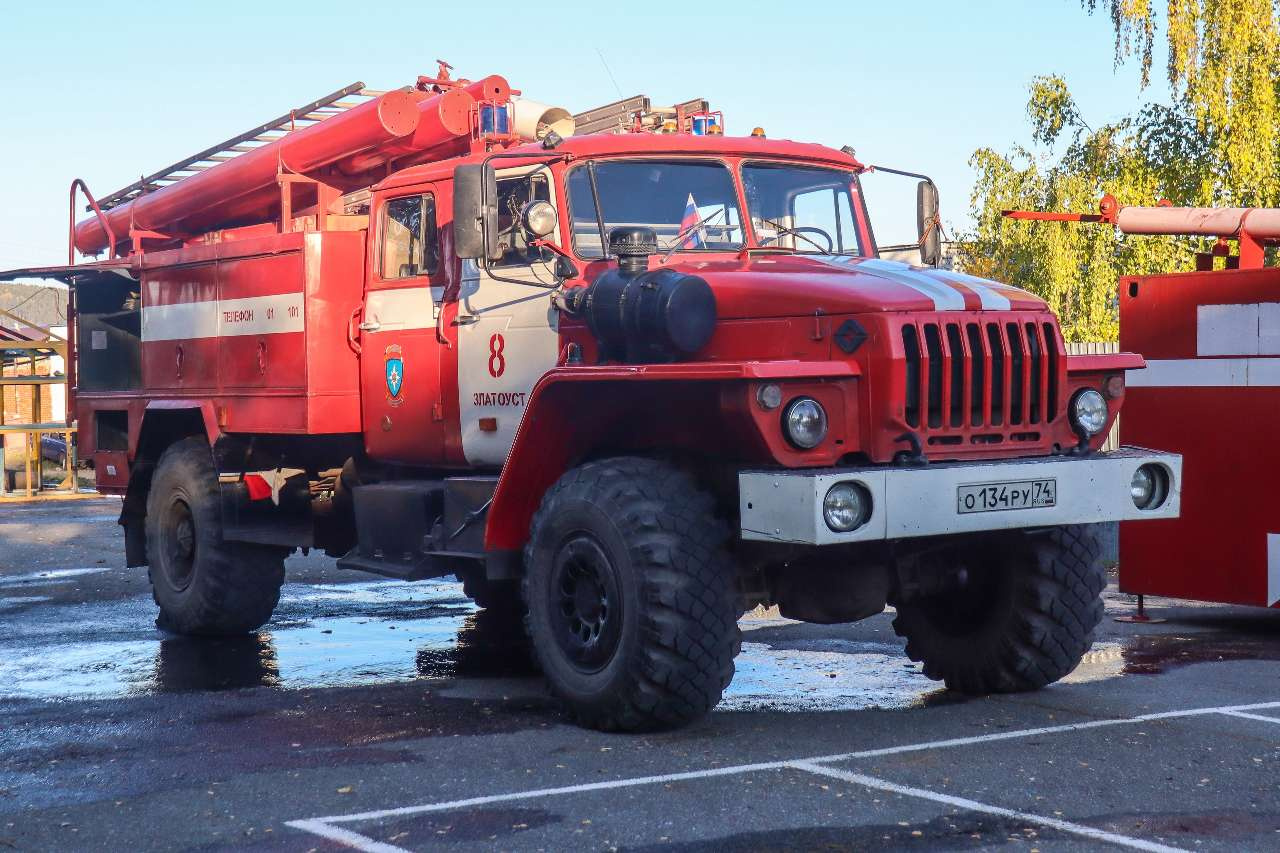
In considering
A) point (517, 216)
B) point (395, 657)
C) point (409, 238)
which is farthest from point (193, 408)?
point (517, 216)

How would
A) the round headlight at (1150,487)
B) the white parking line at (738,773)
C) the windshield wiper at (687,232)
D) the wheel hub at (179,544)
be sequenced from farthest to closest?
the wheel hub at (179,544) → the windshield wiper at (687,232) → the round headlight at (1150,487) → the white parking line at (738,773)

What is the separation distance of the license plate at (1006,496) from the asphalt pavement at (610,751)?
38.2 inches

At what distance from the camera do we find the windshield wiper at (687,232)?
25.8 ft

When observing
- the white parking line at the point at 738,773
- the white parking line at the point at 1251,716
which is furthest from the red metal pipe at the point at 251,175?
the white parking line at the point at 1251,716

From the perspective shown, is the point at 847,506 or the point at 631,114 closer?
the point at 847,506

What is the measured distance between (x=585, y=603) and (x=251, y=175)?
4.90 metres

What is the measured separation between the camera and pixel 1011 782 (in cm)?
598

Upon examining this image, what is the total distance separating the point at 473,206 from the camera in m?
7.50

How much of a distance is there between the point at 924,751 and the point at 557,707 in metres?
1.92

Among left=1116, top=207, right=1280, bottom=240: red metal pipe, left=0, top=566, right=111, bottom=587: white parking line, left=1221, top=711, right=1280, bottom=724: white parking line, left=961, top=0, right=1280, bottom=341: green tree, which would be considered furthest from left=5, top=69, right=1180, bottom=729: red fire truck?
left=961, top=0, right=1280, bottom=341: green tree

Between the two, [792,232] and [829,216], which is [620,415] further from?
[829,216]

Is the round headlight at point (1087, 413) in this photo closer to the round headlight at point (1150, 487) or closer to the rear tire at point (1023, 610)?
the round headlight at point (1150, 487)

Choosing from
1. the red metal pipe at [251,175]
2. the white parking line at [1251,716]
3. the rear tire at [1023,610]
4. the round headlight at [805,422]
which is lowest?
the white parking line at [1251,716]

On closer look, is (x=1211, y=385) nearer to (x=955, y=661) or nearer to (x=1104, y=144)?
(x=955, y=661)
